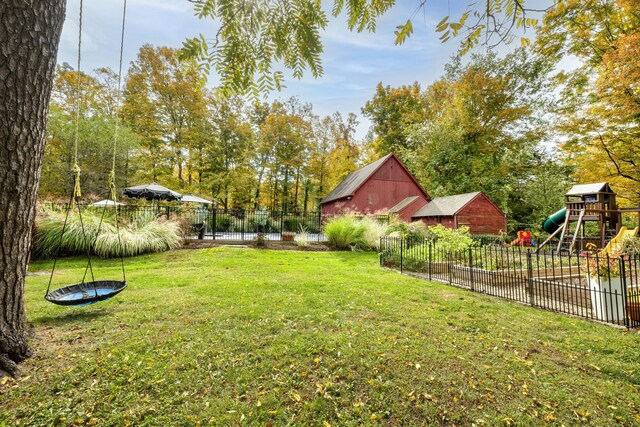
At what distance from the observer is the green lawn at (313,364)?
2.01 metres

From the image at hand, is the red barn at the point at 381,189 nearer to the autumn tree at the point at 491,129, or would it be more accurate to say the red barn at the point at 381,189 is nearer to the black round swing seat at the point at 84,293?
the autumn tree at the point at 491,129

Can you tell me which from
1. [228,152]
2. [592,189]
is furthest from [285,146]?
[592,189]

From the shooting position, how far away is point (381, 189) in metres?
20.1

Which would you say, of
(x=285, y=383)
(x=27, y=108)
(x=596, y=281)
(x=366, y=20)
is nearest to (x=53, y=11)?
(x=27, y=108)

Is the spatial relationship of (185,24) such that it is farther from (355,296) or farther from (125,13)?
(355,296)

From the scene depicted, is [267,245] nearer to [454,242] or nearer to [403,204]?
[454,242]

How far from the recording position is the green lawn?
79.2 inches

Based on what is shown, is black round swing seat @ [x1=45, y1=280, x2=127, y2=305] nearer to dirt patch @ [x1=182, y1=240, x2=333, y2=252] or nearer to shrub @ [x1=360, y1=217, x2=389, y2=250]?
dirt patch @ [x1=182, y1=240, x2=333, y2=252]

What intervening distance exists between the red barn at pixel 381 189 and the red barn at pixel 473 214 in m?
3.40

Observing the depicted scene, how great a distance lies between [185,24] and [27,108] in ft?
5.32

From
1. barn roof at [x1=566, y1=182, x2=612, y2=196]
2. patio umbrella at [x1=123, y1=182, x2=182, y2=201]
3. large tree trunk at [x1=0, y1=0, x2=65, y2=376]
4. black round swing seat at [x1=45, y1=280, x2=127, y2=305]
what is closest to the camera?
large tree trunk at [x1=0, y1=0, x2=65, y2=376]

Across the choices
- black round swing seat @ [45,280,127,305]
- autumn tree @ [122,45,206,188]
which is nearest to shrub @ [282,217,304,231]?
autumn tree @ [122,45,206,188]

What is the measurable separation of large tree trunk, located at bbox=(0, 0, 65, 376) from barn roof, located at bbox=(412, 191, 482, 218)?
52.5 ft

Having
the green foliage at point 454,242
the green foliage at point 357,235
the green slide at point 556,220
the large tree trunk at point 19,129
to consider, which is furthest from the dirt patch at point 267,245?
the green slide at point 556,220
